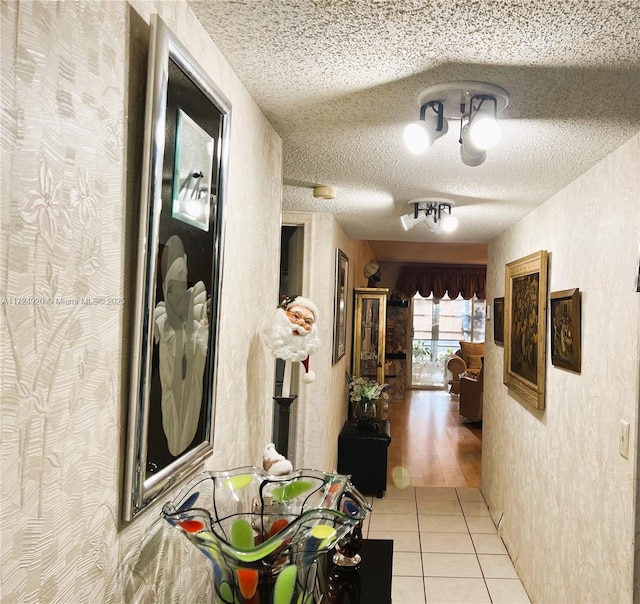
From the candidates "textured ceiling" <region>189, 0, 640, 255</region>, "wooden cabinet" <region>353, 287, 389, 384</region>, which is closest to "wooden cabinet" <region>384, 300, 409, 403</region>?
"wooden cabinet" <region>353, 287, 389, 384</region>

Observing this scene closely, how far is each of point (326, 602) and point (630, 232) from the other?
1.57m

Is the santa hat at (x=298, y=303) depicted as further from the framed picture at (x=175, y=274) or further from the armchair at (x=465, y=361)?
the armchair at (x=465, y=361)

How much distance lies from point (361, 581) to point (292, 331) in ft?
2.55

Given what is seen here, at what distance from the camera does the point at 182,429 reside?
42.7 inches

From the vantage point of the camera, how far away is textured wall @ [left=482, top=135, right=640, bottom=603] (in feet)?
5.99

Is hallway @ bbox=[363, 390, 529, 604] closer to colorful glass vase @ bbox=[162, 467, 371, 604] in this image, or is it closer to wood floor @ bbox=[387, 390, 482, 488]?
wood floor @ bbox=[387, 390, 482, 488]

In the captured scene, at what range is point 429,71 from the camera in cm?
135

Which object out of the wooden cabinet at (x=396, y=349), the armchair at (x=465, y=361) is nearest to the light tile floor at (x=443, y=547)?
the wooden cabinet at (x=396, y=349)

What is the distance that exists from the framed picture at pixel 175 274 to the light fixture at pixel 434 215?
2.07 m

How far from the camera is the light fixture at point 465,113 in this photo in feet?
4.60

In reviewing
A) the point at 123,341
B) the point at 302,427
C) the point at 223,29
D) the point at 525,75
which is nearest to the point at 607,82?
the point at 525,75

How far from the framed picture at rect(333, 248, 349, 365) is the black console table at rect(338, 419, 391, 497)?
0.76 metres

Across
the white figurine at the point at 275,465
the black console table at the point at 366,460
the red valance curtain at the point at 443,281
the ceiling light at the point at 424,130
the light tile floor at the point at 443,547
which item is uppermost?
the red valance curtain at the point at 443,281

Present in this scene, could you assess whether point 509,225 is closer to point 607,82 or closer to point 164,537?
point 607,82
